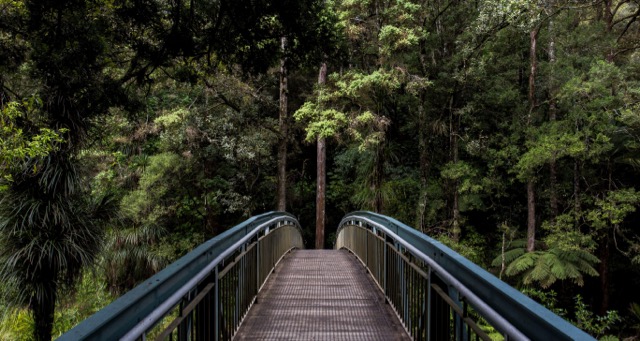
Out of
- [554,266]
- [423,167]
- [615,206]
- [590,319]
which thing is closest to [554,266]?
[554,266]

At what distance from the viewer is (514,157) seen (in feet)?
53.1

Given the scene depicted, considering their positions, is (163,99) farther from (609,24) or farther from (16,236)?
(609,24)

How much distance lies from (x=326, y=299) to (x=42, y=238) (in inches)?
203

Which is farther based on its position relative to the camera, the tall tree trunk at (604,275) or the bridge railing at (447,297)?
the tall tree trunk at (604,275)

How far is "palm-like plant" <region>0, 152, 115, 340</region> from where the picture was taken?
25.0ft

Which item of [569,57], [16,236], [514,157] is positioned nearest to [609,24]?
[569,57]

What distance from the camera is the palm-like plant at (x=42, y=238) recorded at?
7.63 metres

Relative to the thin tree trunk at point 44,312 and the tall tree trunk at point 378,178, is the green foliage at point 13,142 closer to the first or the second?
the thin tree trunk at point 44,312

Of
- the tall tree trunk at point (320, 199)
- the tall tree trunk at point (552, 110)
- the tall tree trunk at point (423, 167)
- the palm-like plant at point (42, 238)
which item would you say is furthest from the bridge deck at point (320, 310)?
the tall tree trunk at point (320, 199)

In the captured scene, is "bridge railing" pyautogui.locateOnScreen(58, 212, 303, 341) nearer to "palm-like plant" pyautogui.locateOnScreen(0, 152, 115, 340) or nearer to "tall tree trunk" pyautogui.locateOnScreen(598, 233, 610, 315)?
"palm-like plant" pyautogui.locateOnScreen(0, 152, 115, 340)

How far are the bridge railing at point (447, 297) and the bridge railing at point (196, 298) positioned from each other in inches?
63.8

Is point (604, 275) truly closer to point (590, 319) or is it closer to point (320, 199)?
point (590, 319)

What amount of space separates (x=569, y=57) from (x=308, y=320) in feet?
45.2

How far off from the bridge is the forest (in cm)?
335
